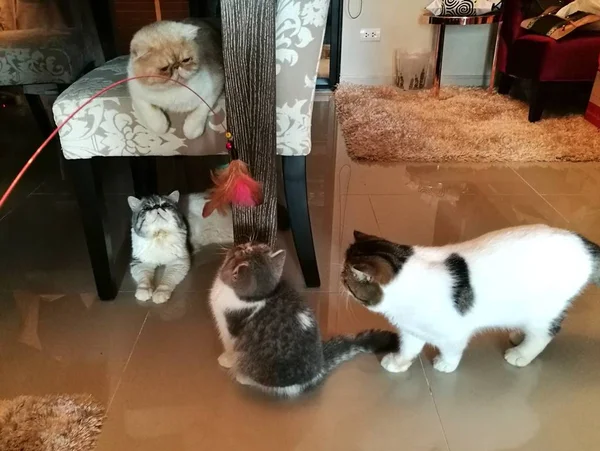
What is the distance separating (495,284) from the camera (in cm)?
109

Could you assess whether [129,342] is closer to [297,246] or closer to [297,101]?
[297,246]

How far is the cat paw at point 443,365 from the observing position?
124 cm

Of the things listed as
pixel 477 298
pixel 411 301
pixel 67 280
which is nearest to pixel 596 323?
pixel 477 298

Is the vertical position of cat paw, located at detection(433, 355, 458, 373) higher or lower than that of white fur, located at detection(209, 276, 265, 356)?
lower

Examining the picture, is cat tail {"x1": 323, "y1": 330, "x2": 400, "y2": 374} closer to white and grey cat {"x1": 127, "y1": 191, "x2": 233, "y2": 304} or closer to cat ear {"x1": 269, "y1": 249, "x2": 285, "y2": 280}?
cat ear {"x1": 269, "y1": 249, "x2": 285, "y2": 280}

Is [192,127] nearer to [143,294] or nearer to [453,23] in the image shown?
[143,294]

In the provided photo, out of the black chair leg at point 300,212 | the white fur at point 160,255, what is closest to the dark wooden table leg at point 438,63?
the black chair leg at point 300,212

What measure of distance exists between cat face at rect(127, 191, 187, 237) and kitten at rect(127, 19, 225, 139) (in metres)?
0.35

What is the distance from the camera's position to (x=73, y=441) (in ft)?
3.40

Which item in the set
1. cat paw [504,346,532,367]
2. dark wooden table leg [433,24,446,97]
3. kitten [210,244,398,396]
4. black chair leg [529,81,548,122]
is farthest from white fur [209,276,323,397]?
dark wooden table leg [433,24,446,97]

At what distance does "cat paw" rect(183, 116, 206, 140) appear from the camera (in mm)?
1249

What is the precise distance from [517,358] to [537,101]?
6.85ft

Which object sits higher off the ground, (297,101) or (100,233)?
(297,101)

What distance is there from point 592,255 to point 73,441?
119cm
